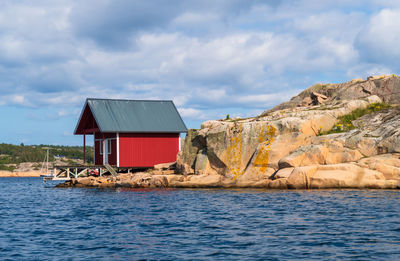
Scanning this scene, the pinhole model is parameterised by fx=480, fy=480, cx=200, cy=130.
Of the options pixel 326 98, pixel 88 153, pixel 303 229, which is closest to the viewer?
pixel 303 229

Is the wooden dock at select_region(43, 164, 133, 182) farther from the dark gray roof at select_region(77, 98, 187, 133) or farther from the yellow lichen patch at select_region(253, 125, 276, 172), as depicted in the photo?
the yellow lichen patch at select_region(253, 125, 276, 172)

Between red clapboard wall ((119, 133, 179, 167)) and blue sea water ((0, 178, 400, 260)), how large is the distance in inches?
625

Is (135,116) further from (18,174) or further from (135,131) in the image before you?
(18,174)

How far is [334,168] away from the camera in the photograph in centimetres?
2752

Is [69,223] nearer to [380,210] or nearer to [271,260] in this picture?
[271,260]

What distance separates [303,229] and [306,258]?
12.4ft

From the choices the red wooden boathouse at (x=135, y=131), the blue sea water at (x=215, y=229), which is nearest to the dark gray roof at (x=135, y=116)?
the red wooden boathouse at (x=135, y=131)

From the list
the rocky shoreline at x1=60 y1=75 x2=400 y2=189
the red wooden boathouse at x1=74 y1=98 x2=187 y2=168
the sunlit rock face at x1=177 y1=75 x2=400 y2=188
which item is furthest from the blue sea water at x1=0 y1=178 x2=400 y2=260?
the red wooden boathouse at x1=74 y1=98 x2=187 y2=168

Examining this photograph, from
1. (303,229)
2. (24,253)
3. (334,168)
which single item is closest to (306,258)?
(303,229)

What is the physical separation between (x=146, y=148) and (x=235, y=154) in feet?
35.6

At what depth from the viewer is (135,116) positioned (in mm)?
42094

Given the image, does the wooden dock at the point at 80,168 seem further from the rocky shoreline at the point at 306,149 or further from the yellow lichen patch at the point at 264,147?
the yellow lichen patch at the point at 264,147

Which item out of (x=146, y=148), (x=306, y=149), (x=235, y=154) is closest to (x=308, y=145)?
(x=306, y=149)

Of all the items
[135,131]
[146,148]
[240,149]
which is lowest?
[240,149]
